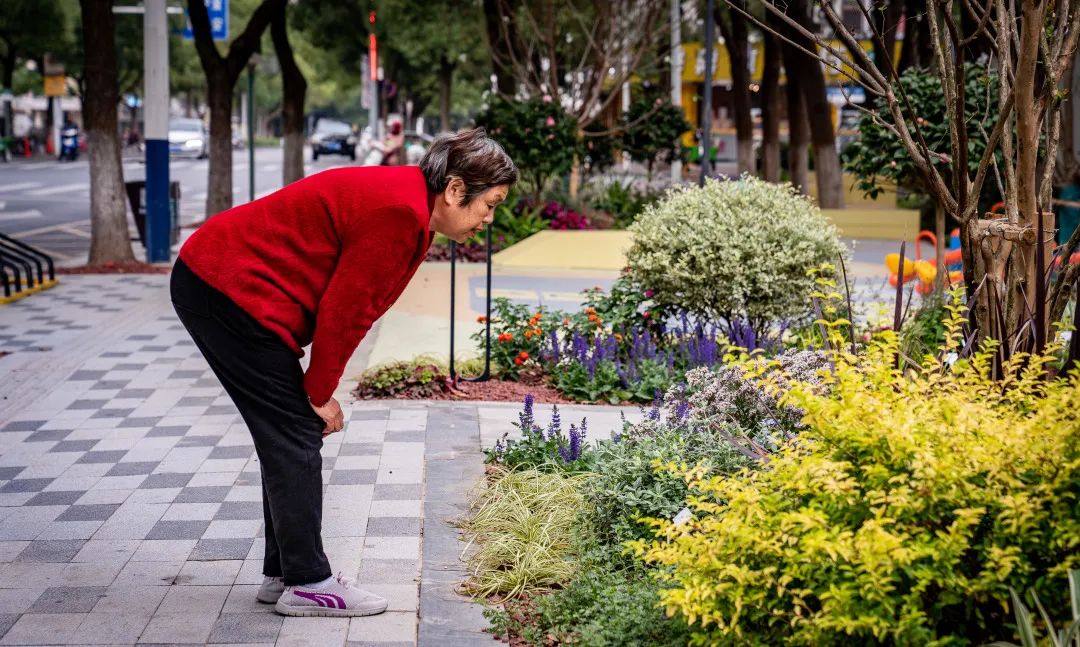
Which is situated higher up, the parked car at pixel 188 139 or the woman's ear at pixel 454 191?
the parked car at pixel 188 139

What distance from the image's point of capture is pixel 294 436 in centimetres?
400

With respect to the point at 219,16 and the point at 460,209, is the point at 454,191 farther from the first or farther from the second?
the point at 219,16

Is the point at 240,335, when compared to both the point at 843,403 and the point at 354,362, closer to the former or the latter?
the point at 843,403

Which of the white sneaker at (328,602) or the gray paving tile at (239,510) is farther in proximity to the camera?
the gray paving tile at (239,510)

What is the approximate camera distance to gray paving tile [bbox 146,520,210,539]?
16.7 feet

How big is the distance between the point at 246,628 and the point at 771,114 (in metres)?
23.3

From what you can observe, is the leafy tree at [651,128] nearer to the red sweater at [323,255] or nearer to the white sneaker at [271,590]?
the white sneaker at [271,590]

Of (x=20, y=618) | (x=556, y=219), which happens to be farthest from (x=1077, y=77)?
(x=20, y=618)

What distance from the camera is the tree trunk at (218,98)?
18.5m

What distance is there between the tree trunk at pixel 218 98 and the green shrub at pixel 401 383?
1092cm

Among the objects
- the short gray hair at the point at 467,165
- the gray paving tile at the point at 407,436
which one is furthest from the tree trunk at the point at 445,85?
the short gray hair at the point at 467,165

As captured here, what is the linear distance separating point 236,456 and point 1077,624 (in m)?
Result: 4.62

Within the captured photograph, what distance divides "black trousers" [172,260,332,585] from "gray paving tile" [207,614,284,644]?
0.16m

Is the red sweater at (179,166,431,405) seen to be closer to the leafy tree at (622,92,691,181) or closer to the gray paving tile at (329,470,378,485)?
the gray paving tile at (329,470,378,485)
